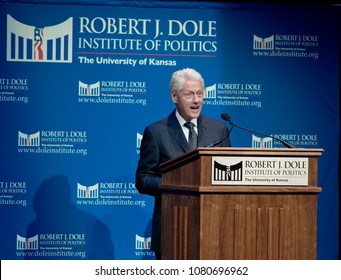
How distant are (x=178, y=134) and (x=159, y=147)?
16cm

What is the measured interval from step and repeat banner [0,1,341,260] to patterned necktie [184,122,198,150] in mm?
1917

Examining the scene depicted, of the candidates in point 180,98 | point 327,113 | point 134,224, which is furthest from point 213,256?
point 327,113

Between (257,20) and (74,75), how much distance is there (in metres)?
1.74

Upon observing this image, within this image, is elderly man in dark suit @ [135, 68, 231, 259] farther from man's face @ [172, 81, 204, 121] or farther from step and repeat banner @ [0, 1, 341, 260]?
step and repeat banner @ [0, 1, 341, 260]

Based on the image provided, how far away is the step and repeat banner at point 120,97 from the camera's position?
6.59 meters

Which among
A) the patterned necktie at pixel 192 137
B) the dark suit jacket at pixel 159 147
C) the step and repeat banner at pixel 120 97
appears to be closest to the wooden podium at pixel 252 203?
the dark suit jacket at pixel 159 147

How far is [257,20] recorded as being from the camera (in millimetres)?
6793

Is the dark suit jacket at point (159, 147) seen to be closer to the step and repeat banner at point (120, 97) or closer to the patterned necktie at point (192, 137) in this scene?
the patterned necktie at point (192, 137)

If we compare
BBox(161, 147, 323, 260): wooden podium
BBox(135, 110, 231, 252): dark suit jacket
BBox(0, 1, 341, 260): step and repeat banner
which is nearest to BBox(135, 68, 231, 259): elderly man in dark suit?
BBox(135, 110, 231, 252): dark suit jacket

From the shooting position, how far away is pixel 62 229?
6.61m

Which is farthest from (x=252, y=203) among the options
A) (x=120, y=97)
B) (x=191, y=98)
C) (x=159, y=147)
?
(x=120, y=97)

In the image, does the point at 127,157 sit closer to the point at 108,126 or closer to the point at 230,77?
the point at 108,126

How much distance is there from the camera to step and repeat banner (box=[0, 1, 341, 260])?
659 centimetres

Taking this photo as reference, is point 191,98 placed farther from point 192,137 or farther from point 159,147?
point 159,147
